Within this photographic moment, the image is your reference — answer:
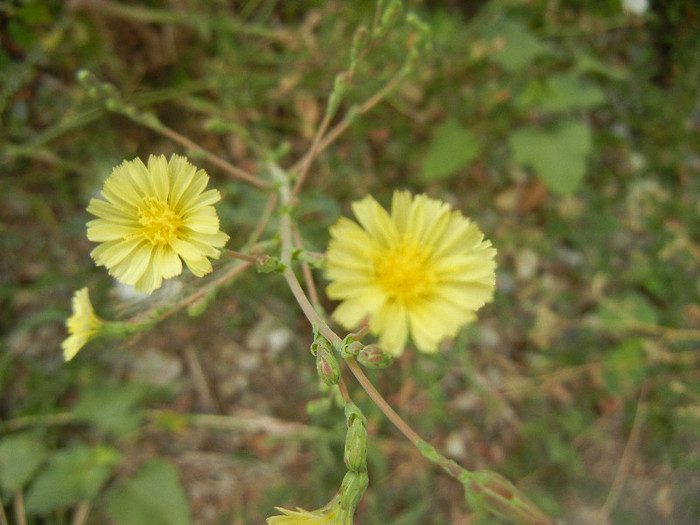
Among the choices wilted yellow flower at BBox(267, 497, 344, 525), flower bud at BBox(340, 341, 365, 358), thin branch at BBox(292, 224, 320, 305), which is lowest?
wilted yellow flower at BBox(267, 497, 344, 525)

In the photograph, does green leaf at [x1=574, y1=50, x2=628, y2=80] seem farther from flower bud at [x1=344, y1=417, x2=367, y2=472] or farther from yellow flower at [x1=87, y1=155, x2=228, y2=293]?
flower bud at [x1=344, y1=417, x2=367, y2=472]

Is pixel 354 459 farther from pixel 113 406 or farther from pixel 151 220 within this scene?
pixel 113 406

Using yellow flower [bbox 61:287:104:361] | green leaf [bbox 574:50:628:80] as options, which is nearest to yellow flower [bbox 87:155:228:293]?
yellow flower [bbox 61:287:104:361]

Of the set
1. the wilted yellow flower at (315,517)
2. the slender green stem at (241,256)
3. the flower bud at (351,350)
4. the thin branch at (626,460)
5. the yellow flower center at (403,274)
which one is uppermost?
the slender green stem at (241,256)

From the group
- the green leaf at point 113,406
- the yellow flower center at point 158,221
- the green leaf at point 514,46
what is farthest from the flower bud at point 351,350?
the green leaf at point 514,46

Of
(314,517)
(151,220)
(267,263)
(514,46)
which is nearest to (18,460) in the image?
(151,220)

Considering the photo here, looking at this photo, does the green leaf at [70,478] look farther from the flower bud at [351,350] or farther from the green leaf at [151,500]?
the flower bud at [351,350]
